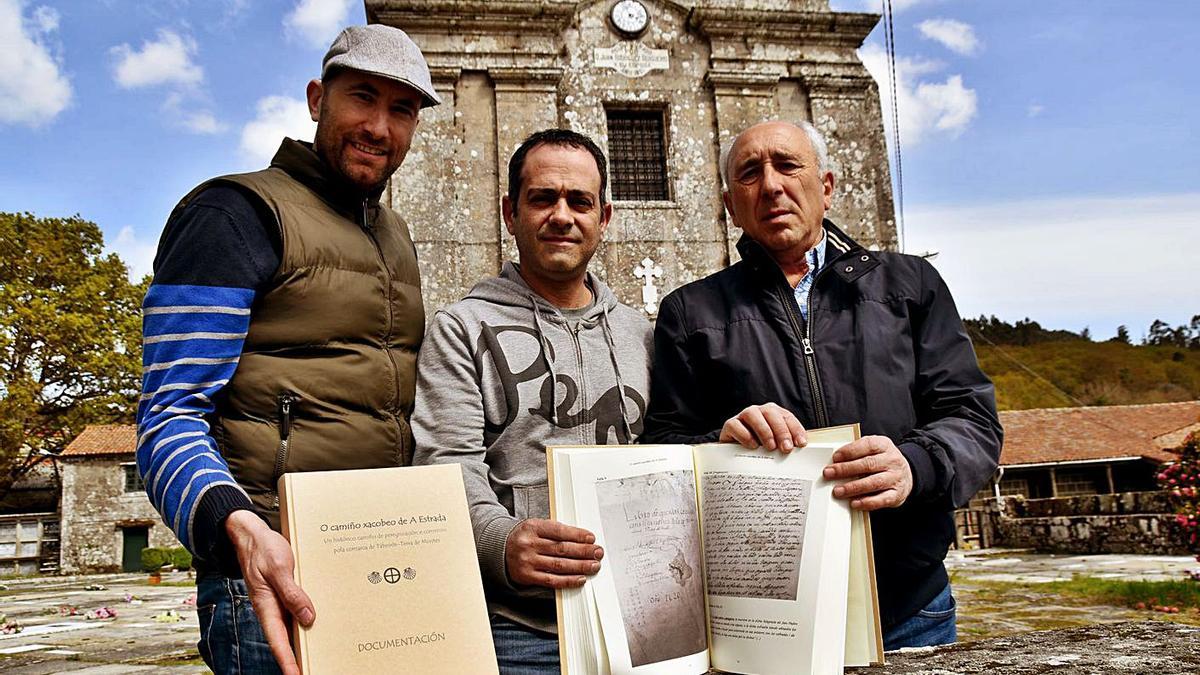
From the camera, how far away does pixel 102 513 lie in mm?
27516

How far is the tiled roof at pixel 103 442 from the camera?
27.4 meters

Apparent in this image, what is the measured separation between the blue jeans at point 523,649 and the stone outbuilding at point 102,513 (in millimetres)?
28827

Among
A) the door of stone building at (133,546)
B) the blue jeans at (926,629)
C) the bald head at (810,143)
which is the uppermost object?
the bald head at (810,143)

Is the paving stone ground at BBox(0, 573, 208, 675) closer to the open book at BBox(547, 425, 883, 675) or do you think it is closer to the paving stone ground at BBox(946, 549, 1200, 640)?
the open book at BBox(547, 425, 883, 675)

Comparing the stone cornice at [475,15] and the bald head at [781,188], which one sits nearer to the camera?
the bald head at [781,188]

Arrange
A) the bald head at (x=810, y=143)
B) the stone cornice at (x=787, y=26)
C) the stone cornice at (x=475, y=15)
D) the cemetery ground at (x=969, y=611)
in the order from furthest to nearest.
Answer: the stone cornice at (x=787, y=26), the stone cornice at (x=475, y=15), the cemetery ground at (x=969, y=611), the bald head at (x=810, y=143)

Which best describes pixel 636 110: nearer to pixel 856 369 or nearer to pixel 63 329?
pixel 856 369

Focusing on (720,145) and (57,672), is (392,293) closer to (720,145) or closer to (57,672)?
(57,672)

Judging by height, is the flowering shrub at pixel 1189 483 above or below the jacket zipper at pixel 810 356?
below

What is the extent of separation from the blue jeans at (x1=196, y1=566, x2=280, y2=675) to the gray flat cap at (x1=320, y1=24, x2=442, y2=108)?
48.7 inches

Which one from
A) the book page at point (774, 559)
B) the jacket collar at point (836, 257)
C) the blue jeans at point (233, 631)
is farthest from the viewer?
the jacket collar at point (836, 257)

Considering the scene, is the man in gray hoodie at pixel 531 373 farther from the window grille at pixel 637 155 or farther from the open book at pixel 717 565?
the window grille at pixel 637 155

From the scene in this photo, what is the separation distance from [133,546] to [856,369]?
3056cm

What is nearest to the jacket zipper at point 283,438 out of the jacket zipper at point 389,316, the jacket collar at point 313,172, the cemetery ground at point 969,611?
the jacket zipper at point 389,316
